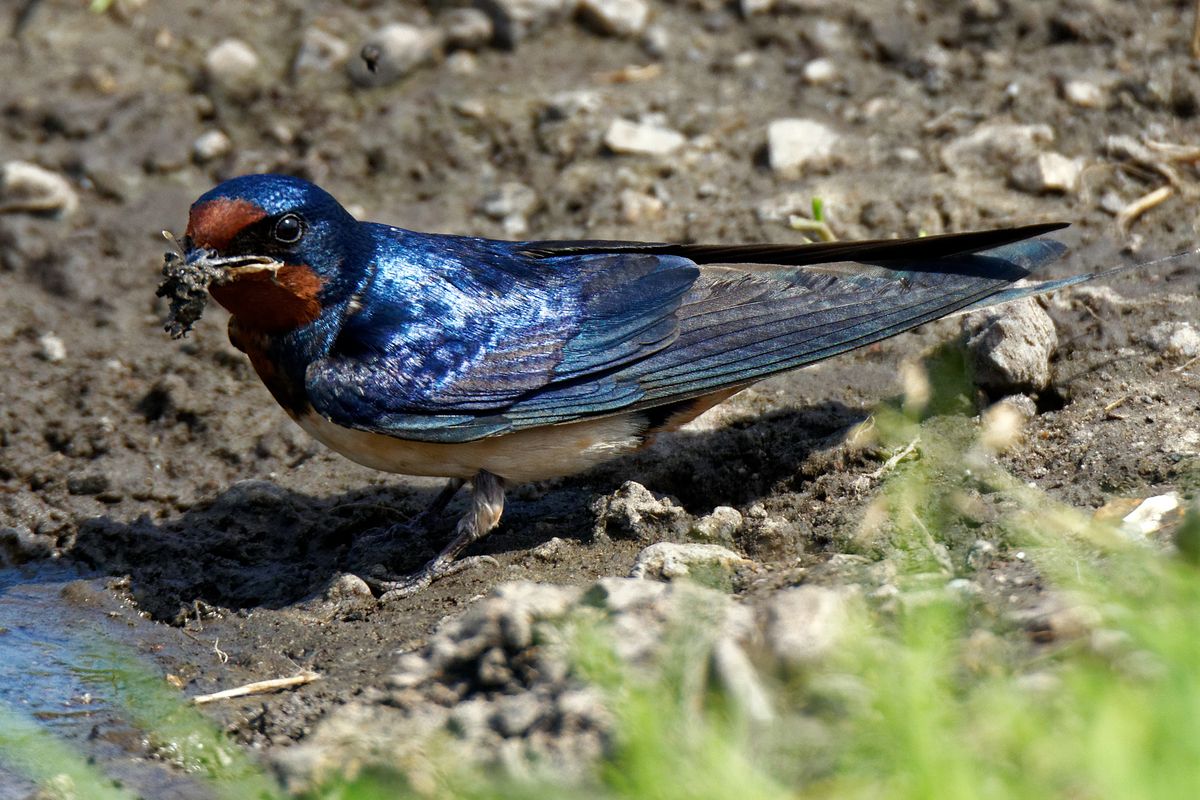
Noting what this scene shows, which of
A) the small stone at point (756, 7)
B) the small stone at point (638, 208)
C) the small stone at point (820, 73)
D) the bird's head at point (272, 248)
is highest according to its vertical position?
the bird's head at point (272, 248)

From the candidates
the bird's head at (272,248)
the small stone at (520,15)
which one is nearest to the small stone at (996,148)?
the small stone at (520,15)

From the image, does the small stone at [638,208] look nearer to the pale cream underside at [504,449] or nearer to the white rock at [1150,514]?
the pale cream underside at [504,449]

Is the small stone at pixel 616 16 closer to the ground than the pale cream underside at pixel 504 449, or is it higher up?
higher up

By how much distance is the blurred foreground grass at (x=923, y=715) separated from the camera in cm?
219

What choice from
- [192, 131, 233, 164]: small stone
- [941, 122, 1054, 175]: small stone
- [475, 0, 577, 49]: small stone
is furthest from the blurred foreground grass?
[475, 0, 577, 49]: small stone

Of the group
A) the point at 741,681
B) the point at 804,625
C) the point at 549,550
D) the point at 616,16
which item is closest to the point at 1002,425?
the point at 549,550

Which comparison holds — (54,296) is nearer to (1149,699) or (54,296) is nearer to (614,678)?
(614,678)

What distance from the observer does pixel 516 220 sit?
592 cm

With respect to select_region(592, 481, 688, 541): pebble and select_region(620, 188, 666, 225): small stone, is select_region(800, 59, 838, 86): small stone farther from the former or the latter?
select_region(592, 481, 688, 541): pebble

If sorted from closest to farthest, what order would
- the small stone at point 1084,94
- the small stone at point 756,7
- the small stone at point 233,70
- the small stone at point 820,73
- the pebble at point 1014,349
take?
the pebble at point 1014,349
the small stone at point 1084,94
the small stone at point 820,73
the small stone at point 756,7
the small stone at point 233,70

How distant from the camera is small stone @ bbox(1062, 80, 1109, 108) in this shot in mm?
5691

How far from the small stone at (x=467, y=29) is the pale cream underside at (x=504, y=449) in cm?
294

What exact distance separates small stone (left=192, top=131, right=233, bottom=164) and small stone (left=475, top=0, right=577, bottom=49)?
4.36ft

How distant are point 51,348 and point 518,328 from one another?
6.92 ft
